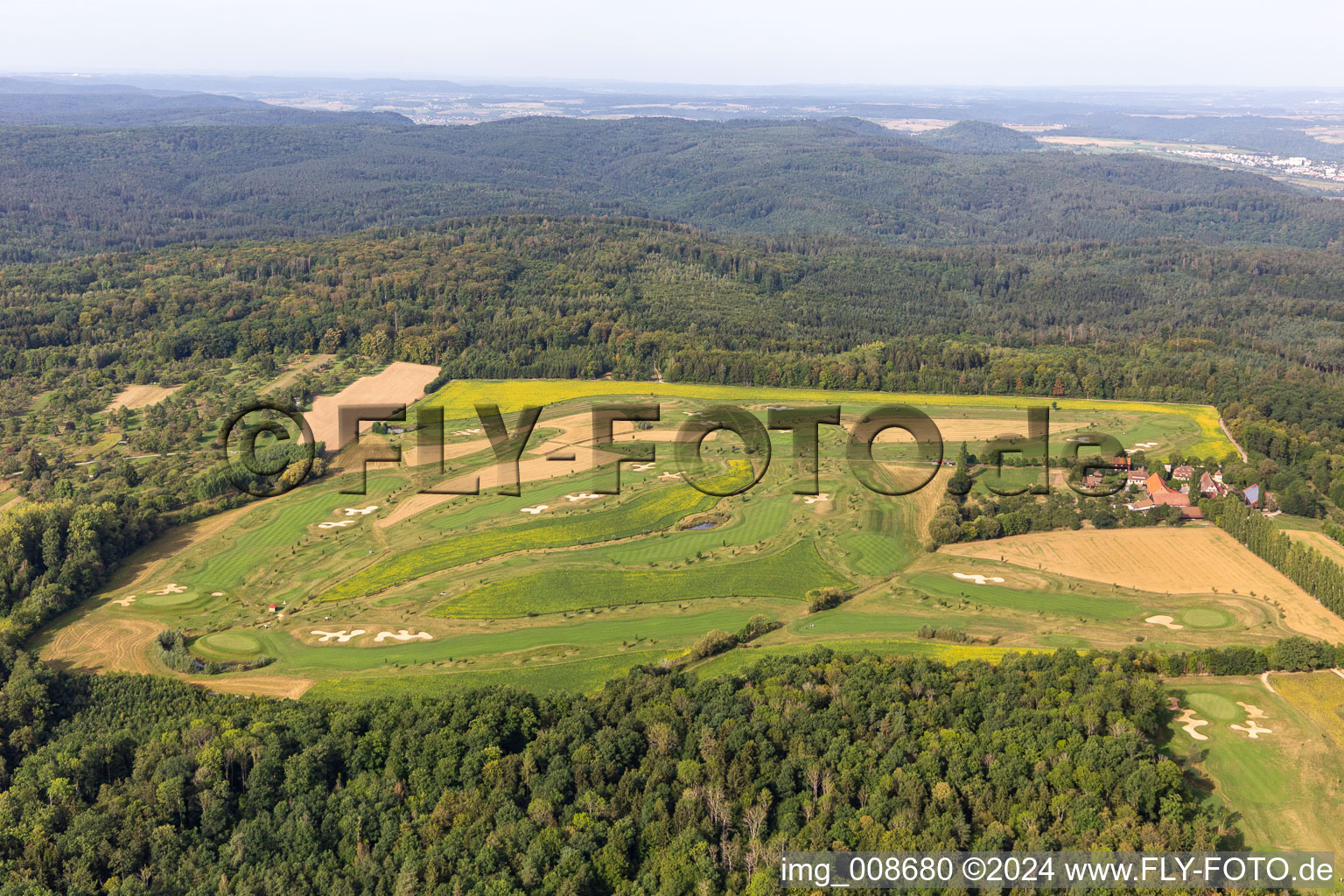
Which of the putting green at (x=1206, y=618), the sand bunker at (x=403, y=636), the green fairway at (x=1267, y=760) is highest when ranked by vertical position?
the putting green at (x=1206, y=618)

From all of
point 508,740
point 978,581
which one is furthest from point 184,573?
point 978,581

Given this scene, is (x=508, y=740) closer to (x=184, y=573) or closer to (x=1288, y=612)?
(x=184, y=573)

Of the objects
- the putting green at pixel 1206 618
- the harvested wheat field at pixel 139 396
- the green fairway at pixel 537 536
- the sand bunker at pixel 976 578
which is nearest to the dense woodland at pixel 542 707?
the harvested wheat field at pixel 139 396

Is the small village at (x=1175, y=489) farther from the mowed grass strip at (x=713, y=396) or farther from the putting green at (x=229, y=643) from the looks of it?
the putting green at (x=229, y=643)

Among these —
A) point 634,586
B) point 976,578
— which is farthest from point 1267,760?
point 634,586

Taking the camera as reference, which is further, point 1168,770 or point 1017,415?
point 1017,415

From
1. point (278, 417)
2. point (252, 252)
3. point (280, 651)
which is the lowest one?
point (280, 651)
